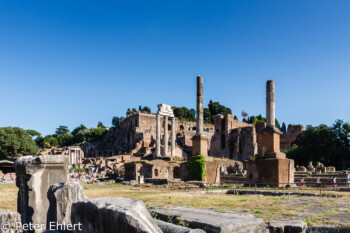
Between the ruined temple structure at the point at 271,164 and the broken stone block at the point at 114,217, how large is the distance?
41.9 feet

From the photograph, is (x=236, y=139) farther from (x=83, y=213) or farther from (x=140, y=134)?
(x=83, y=213)

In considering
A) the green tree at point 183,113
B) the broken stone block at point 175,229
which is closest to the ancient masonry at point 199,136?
the broken stone block at point 175,229

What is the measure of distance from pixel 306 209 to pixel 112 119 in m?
108

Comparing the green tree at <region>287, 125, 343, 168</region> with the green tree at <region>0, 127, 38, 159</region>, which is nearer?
the green tree at <region>287, 125, 343, 168</region>

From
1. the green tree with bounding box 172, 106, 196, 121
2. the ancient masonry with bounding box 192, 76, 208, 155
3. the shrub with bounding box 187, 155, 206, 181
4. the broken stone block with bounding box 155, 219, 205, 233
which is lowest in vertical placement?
the shrub with bounding box 187, 155, 206, 181

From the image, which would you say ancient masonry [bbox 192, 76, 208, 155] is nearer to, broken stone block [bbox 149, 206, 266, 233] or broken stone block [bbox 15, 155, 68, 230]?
broken stone block [bbox 15, 155, 68, 230]

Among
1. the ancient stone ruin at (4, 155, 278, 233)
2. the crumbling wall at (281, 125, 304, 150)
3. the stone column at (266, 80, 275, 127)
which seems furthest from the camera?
the crumbling wall at (281, 125, 304, 150)

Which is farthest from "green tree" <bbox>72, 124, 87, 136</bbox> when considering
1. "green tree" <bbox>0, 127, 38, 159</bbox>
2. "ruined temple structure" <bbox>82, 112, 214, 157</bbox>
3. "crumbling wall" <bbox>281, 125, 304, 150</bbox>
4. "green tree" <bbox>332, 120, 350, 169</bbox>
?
"green tree" <bbox>332, 120, 350, 169</bbox>

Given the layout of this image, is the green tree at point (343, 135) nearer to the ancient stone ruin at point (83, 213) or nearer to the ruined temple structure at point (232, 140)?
the ruined temple structure at point (232, 140)

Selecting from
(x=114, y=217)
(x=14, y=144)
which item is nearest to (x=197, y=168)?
(x=114, y=217)

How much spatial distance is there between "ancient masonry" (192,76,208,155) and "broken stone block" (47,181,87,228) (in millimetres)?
16011

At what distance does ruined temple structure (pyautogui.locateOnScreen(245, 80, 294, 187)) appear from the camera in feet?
51.7

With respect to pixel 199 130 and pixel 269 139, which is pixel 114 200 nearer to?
pixel 269 139

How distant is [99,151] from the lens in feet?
284
